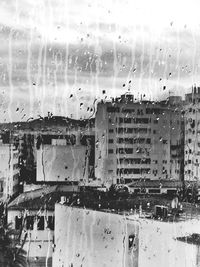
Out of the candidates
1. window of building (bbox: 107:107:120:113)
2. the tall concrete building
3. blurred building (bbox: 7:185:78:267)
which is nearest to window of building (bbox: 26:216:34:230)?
blurred building (bbox: 7:185:78:267)

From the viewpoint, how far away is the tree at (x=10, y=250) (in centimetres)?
229

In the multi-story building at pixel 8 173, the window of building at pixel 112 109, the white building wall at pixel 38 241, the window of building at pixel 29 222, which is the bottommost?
the white building wall at pixel 38 241

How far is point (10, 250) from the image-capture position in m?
2.38

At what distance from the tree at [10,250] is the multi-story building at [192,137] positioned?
5.20ft

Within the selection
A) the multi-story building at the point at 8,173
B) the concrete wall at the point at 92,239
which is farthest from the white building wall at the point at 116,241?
the multi-story building at the point at 8,173

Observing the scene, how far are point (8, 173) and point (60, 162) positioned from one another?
366 mm

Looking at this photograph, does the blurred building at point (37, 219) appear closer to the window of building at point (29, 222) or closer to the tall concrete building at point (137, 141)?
the window of building at point (29, 222)

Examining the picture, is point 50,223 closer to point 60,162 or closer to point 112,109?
point 60,162

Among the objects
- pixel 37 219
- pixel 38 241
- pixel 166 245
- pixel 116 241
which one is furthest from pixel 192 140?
pixel 166 245

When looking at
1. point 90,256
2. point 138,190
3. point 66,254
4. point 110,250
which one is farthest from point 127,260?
point 138,190

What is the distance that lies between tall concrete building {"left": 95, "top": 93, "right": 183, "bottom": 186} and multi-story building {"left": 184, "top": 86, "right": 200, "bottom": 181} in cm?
9

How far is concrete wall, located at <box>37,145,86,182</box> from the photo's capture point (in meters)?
3.15

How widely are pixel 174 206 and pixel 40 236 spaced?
94cm

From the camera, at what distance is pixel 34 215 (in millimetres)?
3084
